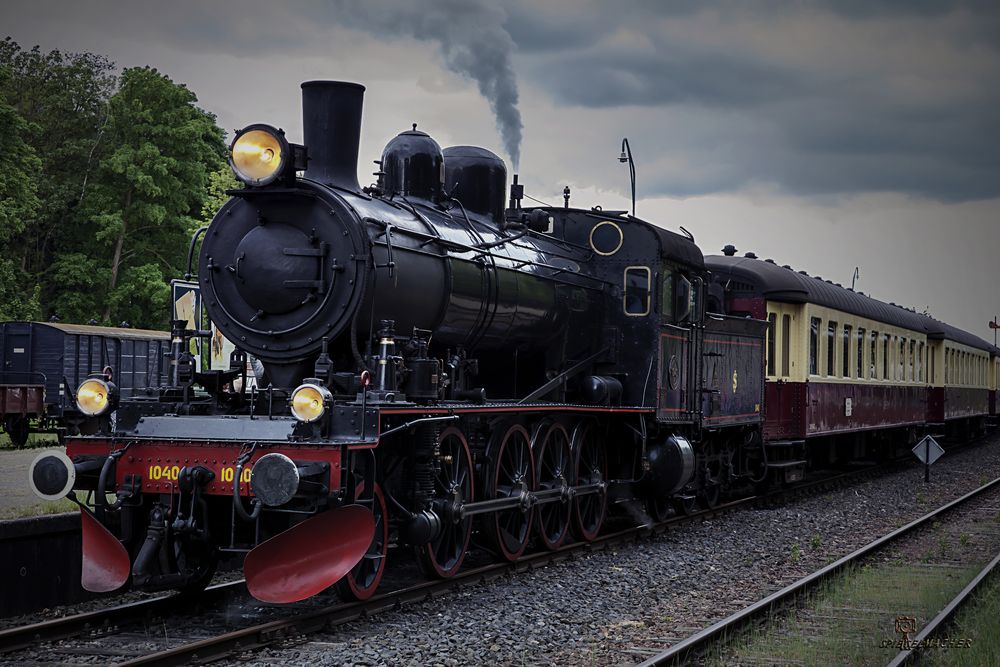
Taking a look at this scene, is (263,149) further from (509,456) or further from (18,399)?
(18,399)

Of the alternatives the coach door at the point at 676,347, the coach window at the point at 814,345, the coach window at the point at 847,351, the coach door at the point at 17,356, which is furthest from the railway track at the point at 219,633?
the coach door at the point at 17,356

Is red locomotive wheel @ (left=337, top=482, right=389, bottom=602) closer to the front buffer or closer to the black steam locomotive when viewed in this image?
the black steam locomotive

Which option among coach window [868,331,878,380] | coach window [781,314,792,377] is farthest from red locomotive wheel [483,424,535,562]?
coach window [868,331,878,380]

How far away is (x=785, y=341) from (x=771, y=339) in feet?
2.02

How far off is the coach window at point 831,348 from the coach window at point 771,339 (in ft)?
8.22

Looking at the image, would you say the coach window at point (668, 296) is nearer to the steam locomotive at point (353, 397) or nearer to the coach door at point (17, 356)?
the steam locomotive at point (353, 397)

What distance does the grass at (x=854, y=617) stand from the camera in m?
7.32

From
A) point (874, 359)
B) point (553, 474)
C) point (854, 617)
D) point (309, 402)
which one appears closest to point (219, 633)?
point (309, 402)

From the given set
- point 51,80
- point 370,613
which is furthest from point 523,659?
point 51,80

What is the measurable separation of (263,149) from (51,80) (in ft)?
124

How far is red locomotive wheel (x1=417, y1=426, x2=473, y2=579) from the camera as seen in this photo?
8.99 metres

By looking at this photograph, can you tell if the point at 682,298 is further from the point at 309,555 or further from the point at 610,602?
the point at 309,555

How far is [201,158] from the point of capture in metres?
38.0

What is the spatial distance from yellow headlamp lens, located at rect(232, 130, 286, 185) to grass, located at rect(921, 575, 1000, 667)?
5.67 m
